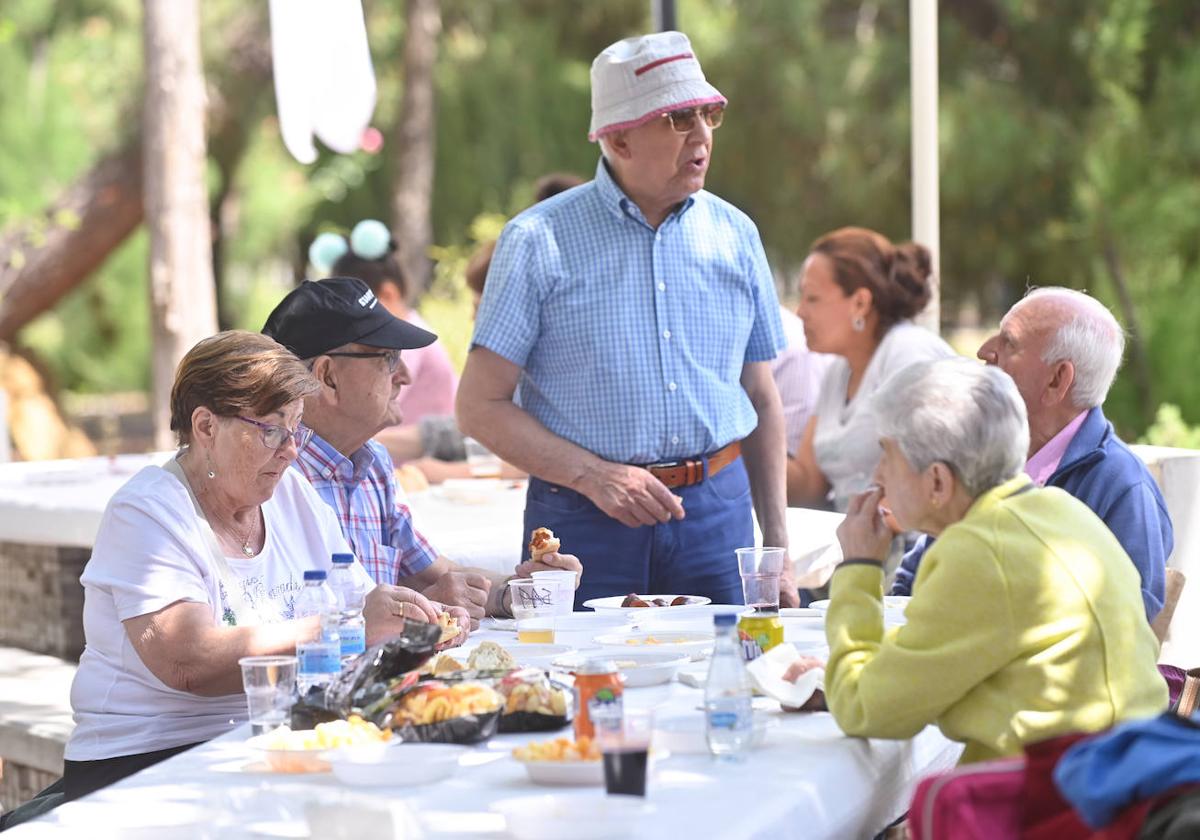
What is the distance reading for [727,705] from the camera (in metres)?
2.40

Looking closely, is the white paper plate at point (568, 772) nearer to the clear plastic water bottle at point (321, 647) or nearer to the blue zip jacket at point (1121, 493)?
the clear plastic water bottle at point (321, 647)

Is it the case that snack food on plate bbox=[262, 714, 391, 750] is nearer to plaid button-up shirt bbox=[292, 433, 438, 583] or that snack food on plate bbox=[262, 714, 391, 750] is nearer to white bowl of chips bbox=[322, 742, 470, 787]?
white bowl of chips bbox=[322, 742, 470, 787]

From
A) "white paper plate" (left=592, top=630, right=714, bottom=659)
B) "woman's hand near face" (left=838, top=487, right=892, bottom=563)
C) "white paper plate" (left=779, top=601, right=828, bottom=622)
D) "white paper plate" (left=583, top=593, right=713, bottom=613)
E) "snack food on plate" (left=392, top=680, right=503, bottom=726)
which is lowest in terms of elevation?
"white paper plate" (left=779, top=601, right=828, bottom=622)

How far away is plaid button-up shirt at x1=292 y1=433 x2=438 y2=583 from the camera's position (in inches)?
146

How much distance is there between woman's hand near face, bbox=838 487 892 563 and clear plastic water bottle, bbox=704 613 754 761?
0.35 m

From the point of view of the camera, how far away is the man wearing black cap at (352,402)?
3.69 meters

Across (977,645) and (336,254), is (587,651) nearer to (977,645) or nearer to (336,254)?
(977,645)

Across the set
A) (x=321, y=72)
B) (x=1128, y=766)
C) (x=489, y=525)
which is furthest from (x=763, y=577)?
(x=321, y=72)

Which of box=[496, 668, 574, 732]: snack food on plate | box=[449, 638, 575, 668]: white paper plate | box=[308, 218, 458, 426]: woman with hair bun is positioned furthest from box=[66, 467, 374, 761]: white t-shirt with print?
box=[308, 218, 458, 426]: woman with hair bun

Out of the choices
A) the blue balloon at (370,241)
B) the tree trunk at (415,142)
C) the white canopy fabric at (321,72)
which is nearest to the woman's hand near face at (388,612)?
the blue balloon at (370,241)

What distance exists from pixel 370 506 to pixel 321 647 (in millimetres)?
1070

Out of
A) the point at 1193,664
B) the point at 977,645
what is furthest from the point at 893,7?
the point at 977,645

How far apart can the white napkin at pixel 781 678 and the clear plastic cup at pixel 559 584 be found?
72 cm

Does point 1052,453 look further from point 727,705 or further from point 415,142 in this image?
point 415,142
